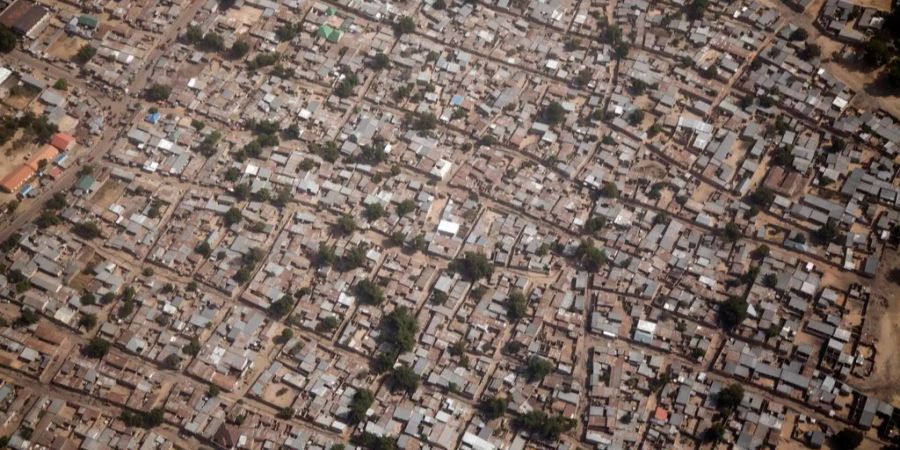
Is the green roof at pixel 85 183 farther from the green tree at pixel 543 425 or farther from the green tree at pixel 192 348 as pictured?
the green tree at pixel 543 425

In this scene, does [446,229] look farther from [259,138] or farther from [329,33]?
[329,33]

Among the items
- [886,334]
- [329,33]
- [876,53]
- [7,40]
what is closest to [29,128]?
[7,40]

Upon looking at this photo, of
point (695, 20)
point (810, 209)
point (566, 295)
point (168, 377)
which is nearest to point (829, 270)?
point (810, 209)

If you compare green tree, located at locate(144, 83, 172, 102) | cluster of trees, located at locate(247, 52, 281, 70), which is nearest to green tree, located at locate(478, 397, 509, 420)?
cluster of trees, located at locate(247, 52, 281, 70)

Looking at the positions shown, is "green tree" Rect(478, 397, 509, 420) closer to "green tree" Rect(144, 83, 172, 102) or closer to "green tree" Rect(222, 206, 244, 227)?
"green tree" Rect(222, 206, 244, 227)

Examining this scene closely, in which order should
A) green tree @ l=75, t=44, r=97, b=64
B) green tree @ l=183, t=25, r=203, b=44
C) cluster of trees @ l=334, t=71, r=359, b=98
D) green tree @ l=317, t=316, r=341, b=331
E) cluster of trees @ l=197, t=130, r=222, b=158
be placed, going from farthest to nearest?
green tree @ l=183, t=25, r=203, b=44 → green tree @ l=75, t=44, r=97, b=64 → cluster of trees @ l=334, t=71, r=359, b=98 → cluster of trees @ l=197, t=130, r=222, b=158 → green tree @ l=317, t=316, r=341, b=331

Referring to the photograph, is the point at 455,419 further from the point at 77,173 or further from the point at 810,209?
the point at 77,173

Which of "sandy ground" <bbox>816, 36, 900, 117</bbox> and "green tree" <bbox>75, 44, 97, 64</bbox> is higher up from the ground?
"sandy ground" <bbox>816, 36, 900, 117</bbox>
